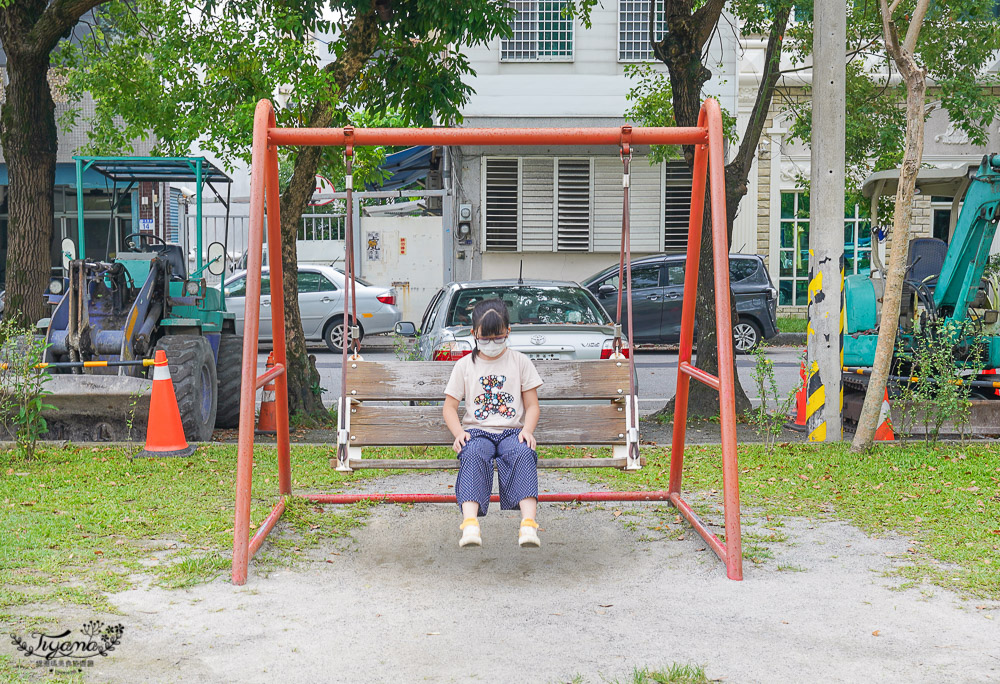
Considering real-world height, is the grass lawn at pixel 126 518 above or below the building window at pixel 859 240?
below

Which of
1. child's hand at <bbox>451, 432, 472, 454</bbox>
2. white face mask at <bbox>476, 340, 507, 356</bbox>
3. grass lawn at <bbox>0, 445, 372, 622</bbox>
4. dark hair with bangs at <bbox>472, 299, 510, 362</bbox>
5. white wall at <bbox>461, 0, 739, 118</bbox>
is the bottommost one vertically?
grass lawn at <bbox>0, 445, 372, 622</bbox>

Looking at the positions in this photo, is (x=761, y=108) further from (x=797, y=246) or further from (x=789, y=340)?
(x=797, y=246)

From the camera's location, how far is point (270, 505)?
655 cm

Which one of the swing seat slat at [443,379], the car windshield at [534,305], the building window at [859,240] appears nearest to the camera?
the swing seat slat at [443,379]

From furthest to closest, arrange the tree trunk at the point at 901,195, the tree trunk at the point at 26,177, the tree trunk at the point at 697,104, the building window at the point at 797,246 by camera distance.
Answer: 1. the building window at the point at 797,246
2. the tree trunk at the point at 26,177
3. the tree trunk at the point at 697,104
4. the tree trunk at the point at 901,195

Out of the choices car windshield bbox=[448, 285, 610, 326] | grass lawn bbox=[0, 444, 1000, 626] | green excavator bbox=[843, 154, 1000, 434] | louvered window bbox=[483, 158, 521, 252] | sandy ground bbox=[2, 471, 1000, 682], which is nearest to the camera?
sandy ground bbox=[2, 471, 1000, 682]

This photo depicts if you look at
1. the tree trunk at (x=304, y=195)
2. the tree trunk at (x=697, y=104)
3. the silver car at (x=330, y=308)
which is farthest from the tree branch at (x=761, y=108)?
the silver car at (x=330, y=308)

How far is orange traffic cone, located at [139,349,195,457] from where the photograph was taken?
802cm

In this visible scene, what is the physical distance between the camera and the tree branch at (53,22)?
10.3 metres

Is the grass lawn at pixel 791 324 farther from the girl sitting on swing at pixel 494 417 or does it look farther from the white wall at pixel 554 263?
the girl sitting on swing at pixel 494 417

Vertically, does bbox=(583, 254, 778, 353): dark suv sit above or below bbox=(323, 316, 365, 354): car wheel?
above

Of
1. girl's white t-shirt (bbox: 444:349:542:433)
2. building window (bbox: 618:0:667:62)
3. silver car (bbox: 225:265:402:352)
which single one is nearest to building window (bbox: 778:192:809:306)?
building window (bbox: 618:0:667:62)

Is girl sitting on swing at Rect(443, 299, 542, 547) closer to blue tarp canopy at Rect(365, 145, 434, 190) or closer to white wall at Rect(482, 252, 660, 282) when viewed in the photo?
blue tarp canopy at Rect(365, 145, 434, 190)

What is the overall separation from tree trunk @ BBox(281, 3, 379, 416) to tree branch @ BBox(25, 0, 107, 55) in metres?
2.54
